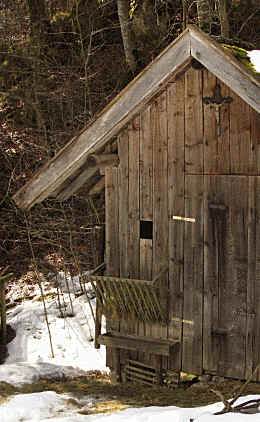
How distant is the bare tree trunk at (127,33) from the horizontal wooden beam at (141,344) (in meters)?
8.97

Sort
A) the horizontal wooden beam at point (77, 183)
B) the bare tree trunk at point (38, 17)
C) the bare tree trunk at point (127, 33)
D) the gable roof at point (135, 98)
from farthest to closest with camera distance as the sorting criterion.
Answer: the bare tree trunk at point (38, 17) < the bare tree trunk at point (127, 33) < the horizontal wooden beam at point (77, 183) < the gable roof at point (135, 98)

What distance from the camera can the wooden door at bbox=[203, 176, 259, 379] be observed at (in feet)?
19.2

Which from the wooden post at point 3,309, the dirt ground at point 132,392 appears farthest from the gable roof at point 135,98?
the wooden post at point 3,309

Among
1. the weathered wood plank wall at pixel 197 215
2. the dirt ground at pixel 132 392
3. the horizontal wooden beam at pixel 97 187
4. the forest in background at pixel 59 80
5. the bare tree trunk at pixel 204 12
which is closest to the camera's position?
the dirt ground at pixel 132 392

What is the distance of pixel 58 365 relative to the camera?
910 cm

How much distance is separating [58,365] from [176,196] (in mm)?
4568

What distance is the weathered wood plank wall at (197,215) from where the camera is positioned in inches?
230

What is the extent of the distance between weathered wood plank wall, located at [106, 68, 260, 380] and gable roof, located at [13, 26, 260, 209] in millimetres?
424

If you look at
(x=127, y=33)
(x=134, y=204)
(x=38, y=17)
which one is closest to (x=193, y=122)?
(x=134, y=204)

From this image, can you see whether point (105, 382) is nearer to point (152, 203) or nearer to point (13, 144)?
point (152, 203)

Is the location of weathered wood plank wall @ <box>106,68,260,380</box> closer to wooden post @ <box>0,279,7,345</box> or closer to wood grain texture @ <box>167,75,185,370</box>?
wood grain texture @ <box>167,75,185,370</box>

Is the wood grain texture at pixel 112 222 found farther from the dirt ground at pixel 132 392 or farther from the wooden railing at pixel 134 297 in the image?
the dirt ground at pixel 132 392

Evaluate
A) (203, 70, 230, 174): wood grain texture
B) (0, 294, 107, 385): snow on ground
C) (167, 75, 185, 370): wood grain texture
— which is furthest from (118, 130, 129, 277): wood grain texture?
(0, 294, 107, 385): snow on ground

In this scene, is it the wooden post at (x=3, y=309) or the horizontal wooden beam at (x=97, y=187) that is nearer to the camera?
the horizontal wooden beam at (x=97, y=187)
